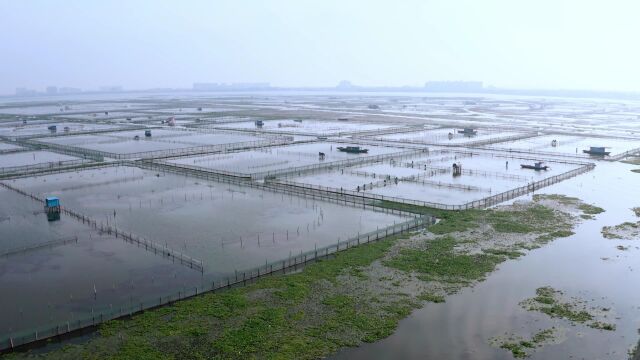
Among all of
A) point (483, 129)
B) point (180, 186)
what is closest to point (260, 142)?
point (180, 186)


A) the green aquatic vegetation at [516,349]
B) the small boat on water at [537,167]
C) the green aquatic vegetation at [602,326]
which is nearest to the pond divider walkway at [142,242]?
the green aquatic vegetation at [516,349]

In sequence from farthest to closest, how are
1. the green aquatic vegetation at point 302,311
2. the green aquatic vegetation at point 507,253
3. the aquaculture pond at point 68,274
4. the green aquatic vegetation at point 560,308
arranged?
1. the green aquatic vegetation at point 507,253
2. the aquaculture pond at point 68,274
3. the green aquatic vegetation at point 560,308
4. the green aquatic vegetation at point 302,311

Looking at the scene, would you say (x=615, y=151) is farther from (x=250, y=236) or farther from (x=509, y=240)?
(x=250, y=236)

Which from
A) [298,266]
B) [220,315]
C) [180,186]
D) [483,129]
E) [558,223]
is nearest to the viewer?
[220,315]

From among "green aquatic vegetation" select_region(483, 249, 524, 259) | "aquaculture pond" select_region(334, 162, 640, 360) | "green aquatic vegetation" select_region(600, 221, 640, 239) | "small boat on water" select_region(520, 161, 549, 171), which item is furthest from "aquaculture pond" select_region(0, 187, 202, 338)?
"small boat on water" select_region(520, 161, 549, 171)

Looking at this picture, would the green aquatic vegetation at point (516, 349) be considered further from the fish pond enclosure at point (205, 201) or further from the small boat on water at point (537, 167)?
the small boat on water at point (537, 167)

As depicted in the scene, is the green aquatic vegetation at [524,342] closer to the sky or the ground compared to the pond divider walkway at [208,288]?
closer to the ground

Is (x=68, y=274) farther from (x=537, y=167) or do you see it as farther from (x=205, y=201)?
(x=537, y=167)

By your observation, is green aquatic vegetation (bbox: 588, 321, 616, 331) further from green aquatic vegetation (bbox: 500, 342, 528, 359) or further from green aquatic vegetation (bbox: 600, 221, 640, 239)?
green aquatic vegetation (bbox: 600, 221, 640, 239)
